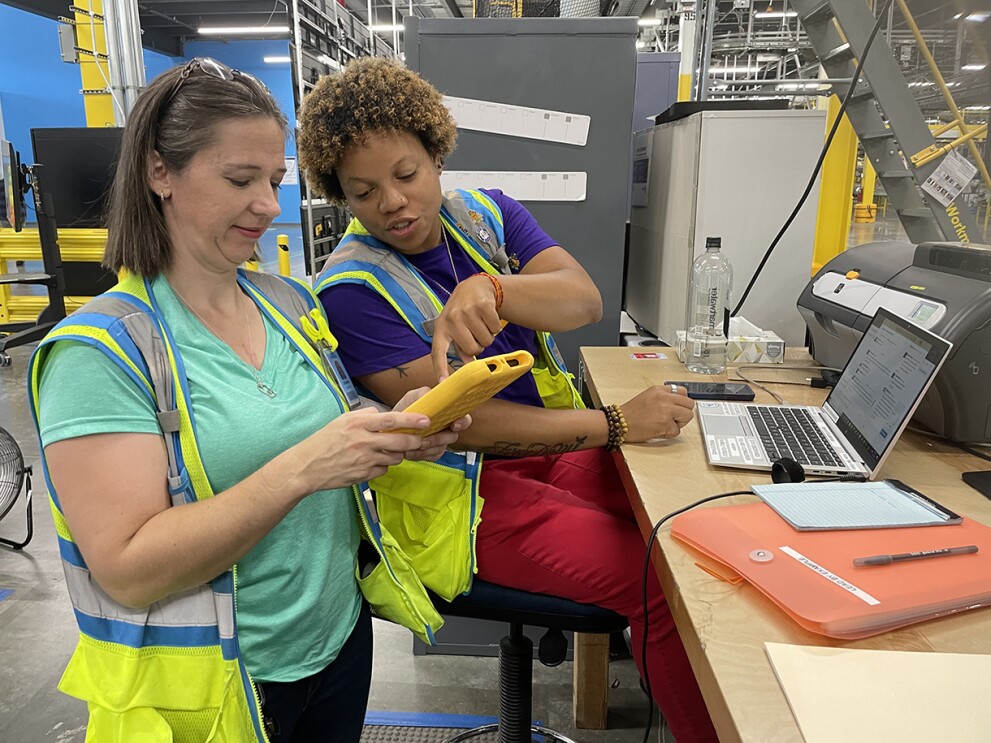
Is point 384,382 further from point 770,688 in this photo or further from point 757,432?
point 770,688

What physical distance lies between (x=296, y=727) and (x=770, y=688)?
2.91ft

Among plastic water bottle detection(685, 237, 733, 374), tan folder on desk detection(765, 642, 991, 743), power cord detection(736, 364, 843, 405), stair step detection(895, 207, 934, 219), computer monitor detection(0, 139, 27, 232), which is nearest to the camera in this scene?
tan folder on desk detection(765, 642, 991, 743)

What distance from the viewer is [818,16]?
3.26 metres

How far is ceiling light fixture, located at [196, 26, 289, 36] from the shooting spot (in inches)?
602

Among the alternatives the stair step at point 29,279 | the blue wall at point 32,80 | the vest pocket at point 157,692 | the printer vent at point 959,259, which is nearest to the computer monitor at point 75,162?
the stair step at point 29,279

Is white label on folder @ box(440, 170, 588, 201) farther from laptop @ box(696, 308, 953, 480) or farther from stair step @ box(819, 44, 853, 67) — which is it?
stair step @ box(819, 44, 853, 67)

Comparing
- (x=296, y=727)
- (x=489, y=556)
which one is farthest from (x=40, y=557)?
(x=489, y=556)

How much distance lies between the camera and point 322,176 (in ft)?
4.61

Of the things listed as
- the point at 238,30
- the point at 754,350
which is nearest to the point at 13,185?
the point at 754,350

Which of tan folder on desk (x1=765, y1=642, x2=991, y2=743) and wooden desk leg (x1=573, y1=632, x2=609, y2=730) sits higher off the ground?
tan folder on desk (x1=765, y1=642, x2=991, y2=743)

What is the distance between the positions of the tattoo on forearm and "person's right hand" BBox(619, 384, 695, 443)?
100 mm

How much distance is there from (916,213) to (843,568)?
3.06 meters

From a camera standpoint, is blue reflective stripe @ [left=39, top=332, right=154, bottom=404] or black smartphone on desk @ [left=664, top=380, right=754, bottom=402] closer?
blue reflective stripe @ [left=39, top=332, right=154, bottom=404]

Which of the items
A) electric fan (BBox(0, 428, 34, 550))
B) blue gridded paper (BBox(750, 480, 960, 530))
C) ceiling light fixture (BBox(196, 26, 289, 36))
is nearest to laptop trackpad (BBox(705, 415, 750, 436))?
blue gridded paper (BBox(750, 480, 960, 530))
